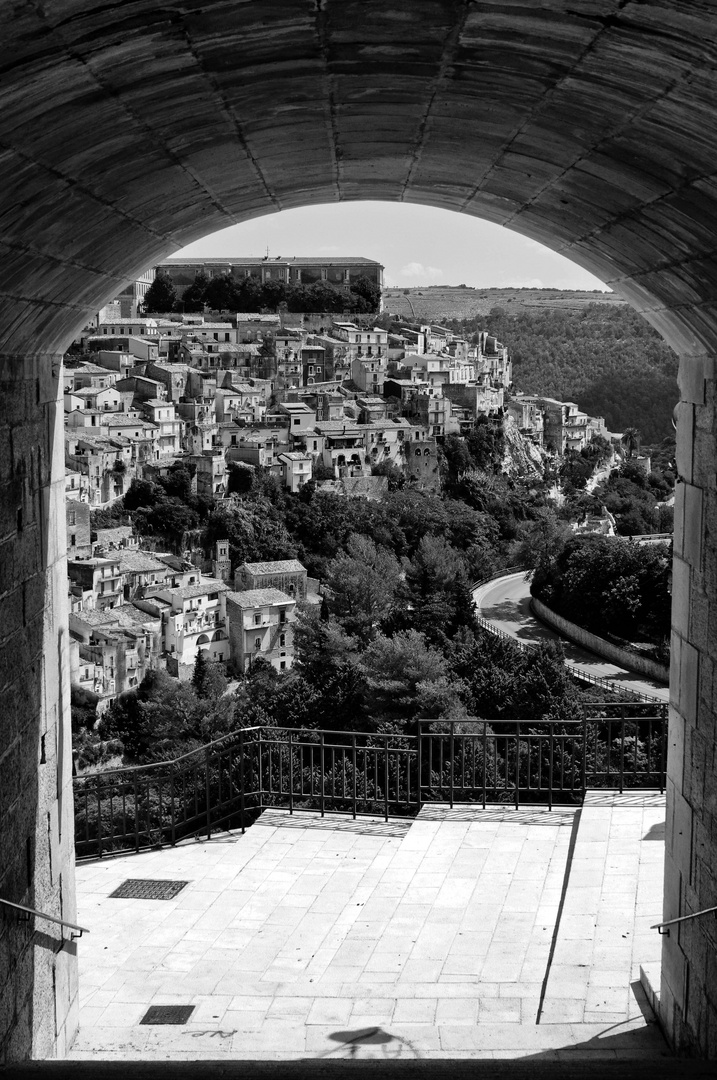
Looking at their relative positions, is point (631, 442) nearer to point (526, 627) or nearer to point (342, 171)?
point (526, 627)

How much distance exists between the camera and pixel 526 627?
47375mm

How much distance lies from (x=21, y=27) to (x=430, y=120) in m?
1.65

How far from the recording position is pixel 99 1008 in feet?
17.7

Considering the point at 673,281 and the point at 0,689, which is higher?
the point at 673,281

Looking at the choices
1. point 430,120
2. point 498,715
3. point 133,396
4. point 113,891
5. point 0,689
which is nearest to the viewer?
point 430,120

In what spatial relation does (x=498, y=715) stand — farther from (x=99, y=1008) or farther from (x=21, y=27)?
(x=21, y=27)

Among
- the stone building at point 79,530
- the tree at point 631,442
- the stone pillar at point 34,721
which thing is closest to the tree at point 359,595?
the stone building at point 79,530

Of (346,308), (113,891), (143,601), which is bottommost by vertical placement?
(143,601)

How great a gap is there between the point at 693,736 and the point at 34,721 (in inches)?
103

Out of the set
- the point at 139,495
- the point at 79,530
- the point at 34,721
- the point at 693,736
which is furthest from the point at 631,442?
the point at 34,721

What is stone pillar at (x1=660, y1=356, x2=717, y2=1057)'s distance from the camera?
4039mm

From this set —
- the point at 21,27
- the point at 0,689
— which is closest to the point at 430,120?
the point at 21,27

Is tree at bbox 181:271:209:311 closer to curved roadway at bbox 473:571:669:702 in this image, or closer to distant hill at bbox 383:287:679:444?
distant hill at bbox 383:287:679:444

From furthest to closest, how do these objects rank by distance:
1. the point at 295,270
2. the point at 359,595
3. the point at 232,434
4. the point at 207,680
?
1. the point at 295,270
2. the point at 232,434
3. the point at 207,680
4. the point at 359,595
